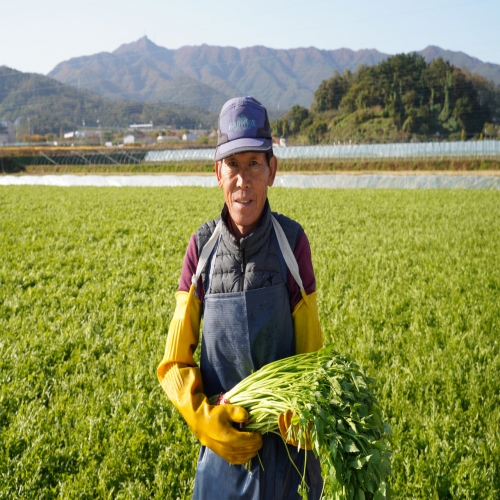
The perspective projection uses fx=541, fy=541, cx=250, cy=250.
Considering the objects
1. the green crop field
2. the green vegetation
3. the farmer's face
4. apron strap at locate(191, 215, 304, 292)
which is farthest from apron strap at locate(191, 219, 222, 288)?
the green vegetation

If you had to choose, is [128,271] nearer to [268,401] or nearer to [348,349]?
[348,349]

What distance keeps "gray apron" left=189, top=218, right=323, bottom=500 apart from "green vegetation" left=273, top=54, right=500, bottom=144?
62887 millimetres

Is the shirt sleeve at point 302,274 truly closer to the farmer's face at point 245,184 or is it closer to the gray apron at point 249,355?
the gray apron at point 249,355

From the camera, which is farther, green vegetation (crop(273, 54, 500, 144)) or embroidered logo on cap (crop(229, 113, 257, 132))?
green vegetation (crop(273, 54, 500, 144))

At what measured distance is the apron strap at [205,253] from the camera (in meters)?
2.21

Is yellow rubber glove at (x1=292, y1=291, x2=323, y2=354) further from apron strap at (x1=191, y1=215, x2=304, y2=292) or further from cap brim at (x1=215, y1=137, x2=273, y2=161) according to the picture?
cap brim at (x1=215, y1=137, x2=273, y2=161)

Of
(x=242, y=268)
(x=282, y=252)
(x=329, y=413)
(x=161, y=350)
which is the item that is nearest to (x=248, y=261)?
(x=242, y=268)

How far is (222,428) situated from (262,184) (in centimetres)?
93

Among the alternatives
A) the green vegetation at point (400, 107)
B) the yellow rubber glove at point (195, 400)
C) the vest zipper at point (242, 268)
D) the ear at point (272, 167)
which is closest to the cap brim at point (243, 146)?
the ear at point (272, 167)

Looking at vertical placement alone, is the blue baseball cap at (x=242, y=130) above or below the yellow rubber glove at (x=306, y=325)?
above

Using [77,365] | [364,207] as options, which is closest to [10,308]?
[77,365]

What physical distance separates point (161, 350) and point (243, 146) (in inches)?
147

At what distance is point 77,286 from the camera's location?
26.3 feet

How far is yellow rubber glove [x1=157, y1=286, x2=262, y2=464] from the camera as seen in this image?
196cm
